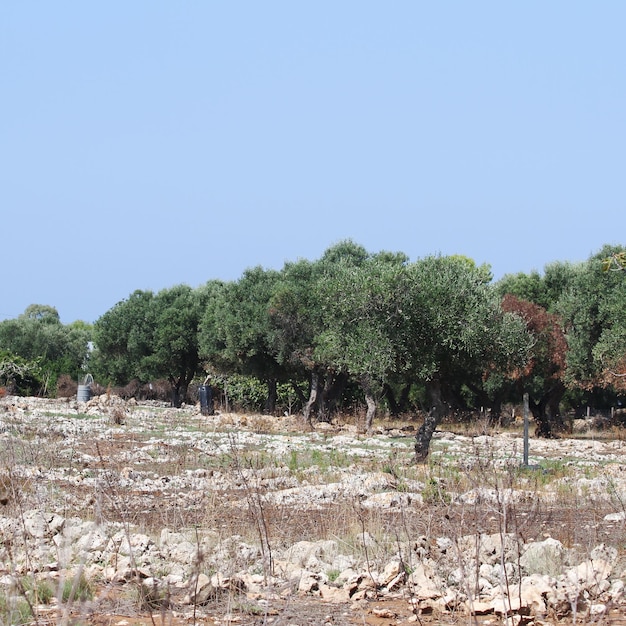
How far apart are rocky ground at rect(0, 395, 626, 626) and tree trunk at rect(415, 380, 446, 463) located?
2528 mm

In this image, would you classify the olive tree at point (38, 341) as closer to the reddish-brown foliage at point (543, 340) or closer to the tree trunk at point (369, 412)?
the tree trunk at point (369, 412)

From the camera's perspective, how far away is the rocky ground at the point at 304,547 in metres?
6.53

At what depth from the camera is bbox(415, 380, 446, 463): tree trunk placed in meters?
19.9

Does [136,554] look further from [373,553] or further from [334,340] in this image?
[334,340]

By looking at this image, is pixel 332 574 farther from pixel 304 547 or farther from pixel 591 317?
pixel 591 317

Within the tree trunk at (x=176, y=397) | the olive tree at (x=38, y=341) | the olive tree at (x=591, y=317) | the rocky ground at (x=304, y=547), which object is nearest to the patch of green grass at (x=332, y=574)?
the rocky ground at (x=304, y=547)

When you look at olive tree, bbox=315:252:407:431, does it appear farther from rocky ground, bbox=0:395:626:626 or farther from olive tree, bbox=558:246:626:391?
olive tree, bbox=558:246:626:391

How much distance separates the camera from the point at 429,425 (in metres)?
20.1

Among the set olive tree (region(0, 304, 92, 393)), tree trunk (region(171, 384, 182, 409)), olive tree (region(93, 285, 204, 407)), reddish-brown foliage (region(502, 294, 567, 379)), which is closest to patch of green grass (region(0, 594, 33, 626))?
reddish-brown foliage (region(502, 294, 567, 379))

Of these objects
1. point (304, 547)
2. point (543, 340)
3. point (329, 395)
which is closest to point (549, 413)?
point (543, 340)

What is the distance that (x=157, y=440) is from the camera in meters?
23.1

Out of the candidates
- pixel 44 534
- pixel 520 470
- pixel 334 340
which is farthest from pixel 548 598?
pixel 334 340

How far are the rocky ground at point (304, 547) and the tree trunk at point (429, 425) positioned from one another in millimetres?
2528

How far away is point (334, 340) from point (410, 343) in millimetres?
2521
